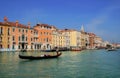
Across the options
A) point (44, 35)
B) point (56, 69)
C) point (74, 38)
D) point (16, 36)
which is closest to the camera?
point (56, 69)

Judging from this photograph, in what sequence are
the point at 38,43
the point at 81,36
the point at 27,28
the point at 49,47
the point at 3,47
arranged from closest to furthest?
the point at 3,47 → the point at 27,28 → the point at 38,43 → the point at 49,47 → the point at 81,36

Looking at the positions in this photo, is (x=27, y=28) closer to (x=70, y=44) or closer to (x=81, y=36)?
(x=70, y=44)

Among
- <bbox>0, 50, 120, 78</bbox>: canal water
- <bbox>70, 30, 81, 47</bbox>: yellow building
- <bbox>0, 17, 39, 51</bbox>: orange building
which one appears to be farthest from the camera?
<bbox>70, 30, 81, 47</bbox>: yellow building

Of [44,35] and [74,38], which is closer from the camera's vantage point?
[44,35]

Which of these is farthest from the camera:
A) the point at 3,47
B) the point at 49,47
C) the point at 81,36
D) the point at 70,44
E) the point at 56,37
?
the point at 81,36

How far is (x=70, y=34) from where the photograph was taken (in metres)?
66.8

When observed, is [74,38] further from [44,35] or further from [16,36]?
[16,36]

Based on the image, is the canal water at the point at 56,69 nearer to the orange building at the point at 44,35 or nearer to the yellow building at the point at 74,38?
the orange building at the point at 44,35

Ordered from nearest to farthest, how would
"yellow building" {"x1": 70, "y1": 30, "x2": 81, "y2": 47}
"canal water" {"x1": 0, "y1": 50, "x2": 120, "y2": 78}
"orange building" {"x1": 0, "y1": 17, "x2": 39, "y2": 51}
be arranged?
"canal water" {"x1": 0, "y1": 50, "x2": 120, "y2": 78}
"orange building" {"x1": 0, "y1": 17, "x2": 39, "y2": 51}
"yellow building" {"x1": 70, "y1": 30, "x2": 81, "y2": 47}

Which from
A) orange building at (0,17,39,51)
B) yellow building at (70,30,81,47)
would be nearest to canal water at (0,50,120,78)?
orange building at (0,17,39,51)

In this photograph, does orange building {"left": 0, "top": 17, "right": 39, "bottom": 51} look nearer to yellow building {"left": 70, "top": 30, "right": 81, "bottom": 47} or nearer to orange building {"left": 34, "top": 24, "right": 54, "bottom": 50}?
orange building {"left": 34, "top": 24, "right": 54, "bottom": 50}

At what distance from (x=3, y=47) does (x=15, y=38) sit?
3802 millimetres

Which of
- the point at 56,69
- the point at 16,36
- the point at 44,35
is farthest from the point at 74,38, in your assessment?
the point at 56,69

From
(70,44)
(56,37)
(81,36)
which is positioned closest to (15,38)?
(56,37)
